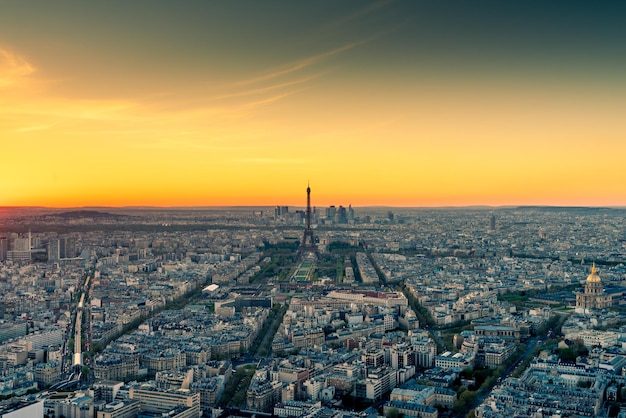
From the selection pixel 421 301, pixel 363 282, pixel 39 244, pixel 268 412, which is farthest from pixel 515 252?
pixel 268 412

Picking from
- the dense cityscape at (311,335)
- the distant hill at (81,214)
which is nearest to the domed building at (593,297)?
the dense cityscape at (311,335)

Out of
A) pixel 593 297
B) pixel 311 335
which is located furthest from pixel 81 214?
pixel 593 297

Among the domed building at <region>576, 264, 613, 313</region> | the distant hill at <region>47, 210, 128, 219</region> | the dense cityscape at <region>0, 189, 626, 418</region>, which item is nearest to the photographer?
the dense cityscape at <region>0, 189, 626, 418</region>

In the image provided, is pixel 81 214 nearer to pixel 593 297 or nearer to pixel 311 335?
pixel 311 335

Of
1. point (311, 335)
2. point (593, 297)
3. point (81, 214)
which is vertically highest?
point (81, 214)

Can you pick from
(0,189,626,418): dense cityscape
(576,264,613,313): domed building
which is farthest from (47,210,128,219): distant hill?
(576,264,613,313): domed building

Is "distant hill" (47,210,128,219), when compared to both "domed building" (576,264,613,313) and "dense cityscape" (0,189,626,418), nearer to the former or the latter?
"dense cityscape" (0,189,626,418)

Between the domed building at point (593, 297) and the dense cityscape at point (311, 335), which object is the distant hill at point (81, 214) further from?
the domed building at point (593, 297)
